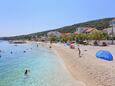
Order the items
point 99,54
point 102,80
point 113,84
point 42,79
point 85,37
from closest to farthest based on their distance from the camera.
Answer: point 113,84 → point 102,80 → point 42,79 → point 99,54 → point 85,37

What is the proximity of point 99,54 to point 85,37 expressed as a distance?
229 ft

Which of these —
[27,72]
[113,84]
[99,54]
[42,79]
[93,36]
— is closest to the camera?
[113,84]

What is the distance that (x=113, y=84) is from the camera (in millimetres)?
16484

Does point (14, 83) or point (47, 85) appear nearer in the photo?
point (47, 85)

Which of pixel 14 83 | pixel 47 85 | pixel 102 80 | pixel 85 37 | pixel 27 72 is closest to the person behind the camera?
pixel 102 80

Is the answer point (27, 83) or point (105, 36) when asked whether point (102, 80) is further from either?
point (105, 36)

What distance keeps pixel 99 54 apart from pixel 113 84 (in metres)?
17.5

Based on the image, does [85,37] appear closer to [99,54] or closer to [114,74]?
[99,54]

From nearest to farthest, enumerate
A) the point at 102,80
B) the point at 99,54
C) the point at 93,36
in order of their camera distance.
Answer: the point at 102,80 < the point at 99,54 < the point at 93,36

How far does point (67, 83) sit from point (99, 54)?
14796 millimetres

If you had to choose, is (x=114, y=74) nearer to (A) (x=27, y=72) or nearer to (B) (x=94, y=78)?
(B) (x=94, y=78)

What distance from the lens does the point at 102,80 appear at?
18.2m

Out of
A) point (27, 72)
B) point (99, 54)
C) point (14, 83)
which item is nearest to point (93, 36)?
point (99, 54)

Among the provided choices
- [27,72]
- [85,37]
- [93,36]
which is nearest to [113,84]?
[27,72]
